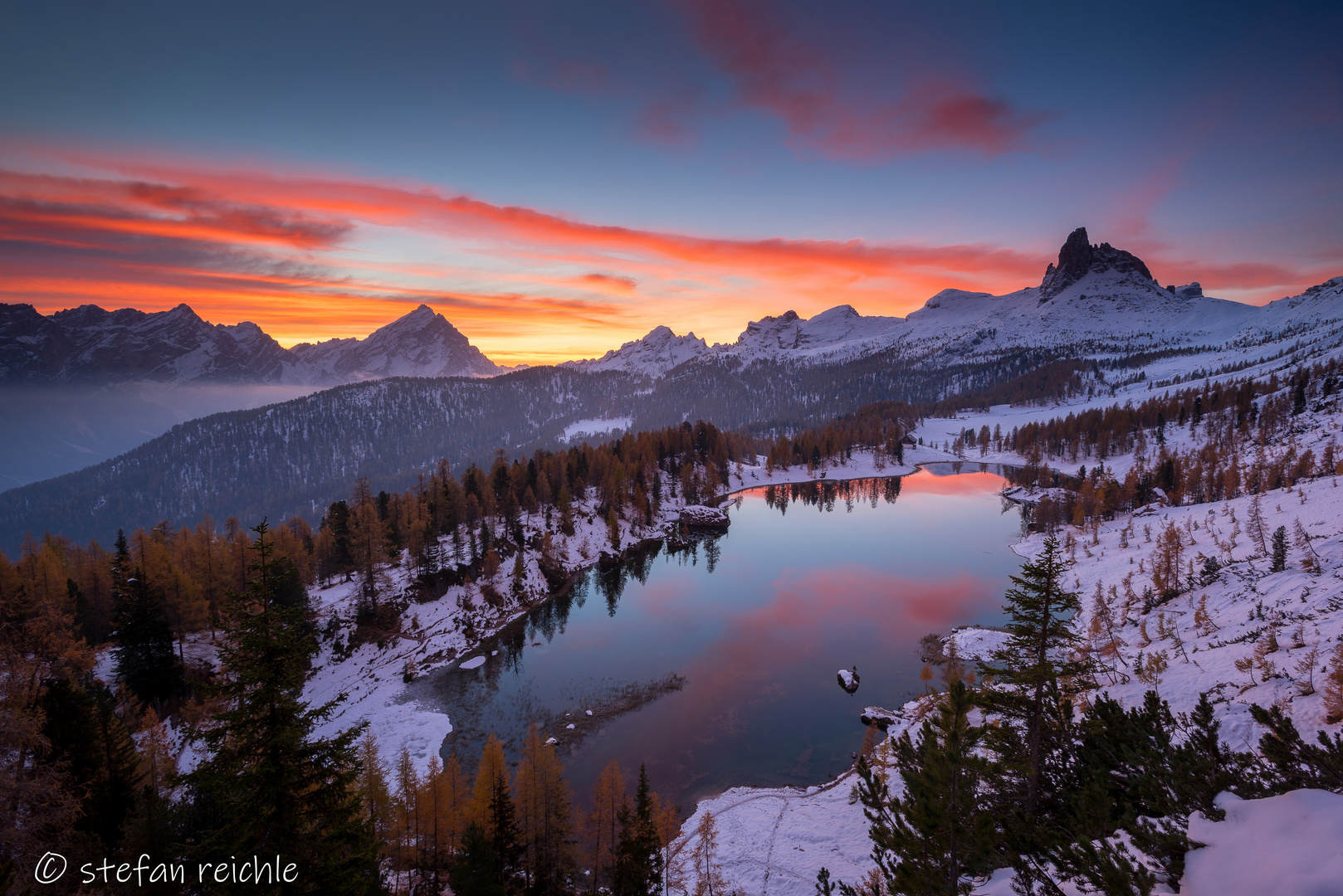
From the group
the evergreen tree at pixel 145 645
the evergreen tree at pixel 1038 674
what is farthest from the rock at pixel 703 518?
the evergreen tree at pixel 1038 674

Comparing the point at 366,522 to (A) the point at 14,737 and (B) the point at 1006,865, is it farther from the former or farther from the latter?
(B) the point at 1006,865

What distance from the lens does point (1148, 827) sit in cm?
955

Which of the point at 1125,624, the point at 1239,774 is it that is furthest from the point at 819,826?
the point at 1125,624

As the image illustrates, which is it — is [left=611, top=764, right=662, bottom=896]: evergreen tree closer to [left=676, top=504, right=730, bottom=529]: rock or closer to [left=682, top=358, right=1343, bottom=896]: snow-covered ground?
[left=682, top=358, right=1343, bottom=896]: snow-covered ground

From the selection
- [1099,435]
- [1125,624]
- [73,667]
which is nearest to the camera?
[73,667]

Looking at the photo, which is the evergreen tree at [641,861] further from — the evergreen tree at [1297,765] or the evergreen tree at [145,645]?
the evergreen tree at [145,645]

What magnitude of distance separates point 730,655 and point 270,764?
46435mm

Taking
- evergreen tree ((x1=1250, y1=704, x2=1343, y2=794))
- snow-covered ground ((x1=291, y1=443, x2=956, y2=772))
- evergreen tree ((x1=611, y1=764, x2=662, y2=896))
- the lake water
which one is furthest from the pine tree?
evergreen tree ((x1=1250, y1=704, x2=1343, y2=794))

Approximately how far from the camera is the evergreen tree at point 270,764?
10383 mm

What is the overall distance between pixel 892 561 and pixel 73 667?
285 feet

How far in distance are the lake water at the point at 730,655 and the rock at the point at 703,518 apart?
22.8 feet

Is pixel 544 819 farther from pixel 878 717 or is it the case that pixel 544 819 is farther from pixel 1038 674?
pixel 878 717

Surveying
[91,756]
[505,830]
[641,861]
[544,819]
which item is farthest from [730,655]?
[91,756]

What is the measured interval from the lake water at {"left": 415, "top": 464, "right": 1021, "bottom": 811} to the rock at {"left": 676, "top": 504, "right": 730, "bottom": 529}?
22.8ft
